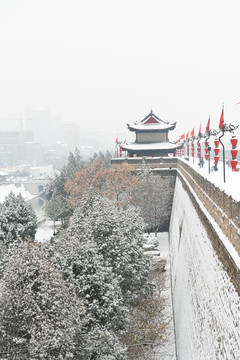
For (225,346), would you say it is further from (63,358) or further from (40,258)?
(40,258)

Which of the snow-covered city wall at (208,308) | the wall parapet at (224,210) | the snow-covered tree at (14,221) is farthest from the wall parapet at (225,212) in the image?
the snow-covered tree at (14,221)

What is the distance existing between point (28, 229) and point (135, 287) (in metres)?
10.8

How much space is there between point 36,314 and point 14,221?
14414 millimetres

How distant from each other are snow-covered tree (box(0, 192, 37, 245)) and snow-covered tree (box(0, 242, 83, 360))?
487 inches

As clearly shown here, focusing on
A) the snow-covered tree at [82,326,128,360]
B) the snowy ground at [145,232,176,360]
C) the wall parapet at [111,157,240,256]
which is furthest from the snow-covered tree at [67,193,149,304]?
the wall parapet at [111,157,240,256]

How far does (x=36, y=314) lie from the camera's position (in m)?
7.39

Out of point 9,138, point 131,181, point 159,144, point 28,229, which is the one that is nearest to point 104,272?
point 28,229

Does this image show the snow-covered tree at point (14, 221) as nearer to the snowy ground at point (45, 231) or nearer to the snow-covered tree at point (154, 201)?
the snowy ground at point (45, 231)

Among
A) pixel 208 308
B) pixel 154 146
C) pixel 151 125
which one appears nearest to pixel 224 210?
pixel 208 308

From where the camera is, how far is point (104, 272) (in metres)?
9.59

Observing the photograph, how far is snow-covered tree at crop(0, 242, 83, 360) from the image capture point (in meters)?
7.11

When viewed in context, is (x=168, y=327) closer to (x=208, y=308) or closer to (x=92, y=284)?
(x=92, y=284)

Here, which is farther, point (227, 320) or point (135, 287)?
point (135, 287)

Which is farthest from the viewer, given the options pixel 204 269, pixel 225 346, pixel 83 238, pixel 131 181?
pixel 131 181
